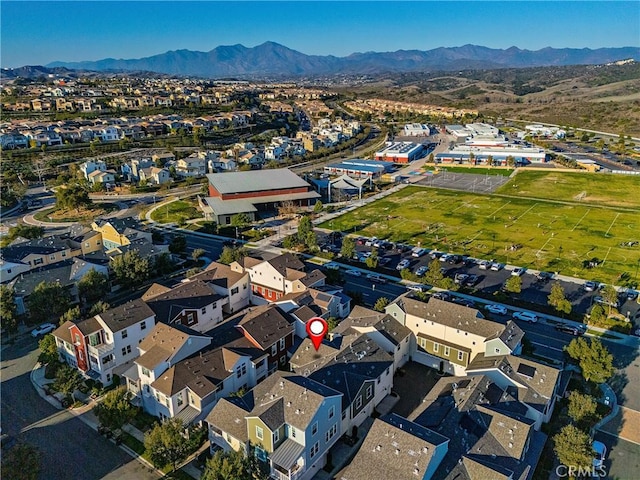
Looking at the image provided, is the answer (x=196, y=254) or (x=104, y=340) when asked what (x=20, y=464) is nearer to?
(x=104, y=340)

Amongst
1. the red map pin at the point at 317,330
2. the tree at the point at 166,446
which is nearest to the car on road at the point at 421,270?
the red map pin at the point at 317,330

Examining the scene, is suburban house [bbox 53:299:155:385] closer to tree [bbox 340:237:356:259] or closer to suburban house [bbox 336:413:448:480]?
suburban house [bbox 336:413:448:480]

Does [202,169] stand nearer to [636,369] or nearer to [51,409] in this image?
[51,409]

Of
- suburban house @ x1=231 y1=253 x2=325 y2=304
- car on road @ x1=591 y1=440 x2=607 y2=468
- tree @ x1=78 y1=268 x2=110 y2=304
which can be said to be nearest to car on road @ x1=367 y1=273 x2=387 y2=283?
suburban house @ x1=231 y1=253 x2=325 y2=304

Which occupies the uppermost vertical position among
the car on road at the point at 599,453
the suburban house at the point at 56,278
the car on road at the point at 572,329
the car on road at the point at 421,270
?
the suburban house at the point at 56,278

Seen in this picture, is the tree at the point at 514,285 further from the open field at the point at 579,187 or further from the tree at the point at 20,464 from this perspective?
the open field at the point at 579,187

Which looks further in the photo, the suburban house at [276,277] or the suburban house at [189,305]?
the suburban house at [276,277]

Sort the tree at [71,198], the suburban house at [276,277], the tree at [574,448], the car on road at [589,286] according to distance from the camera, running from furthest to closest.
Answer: the tree at [71,198] < the car on road at [589,286] < the suburban house at [276,277] < the tree at [574,448]
